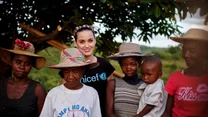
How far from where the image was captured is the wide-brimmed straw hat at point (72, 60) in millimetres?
2402

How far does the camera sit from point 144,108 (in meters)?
2.46

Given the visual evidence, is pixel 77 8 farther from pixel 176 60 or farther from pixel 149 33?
pixel 176 60

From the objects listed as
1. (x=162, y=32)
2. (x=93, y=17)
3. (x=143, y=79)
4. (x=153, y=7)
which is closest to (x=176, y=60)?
(x=162, y=32)

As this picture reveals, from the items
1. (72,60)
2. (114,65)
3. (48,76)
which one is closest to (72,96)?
(72,60)

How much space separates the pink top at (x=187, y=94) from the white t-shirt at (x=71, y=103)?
1.68 feet

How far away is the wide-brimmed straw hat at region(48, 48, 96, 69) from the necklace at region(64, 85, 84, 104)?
0.17 m

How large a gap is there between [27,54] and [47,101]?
391 mm

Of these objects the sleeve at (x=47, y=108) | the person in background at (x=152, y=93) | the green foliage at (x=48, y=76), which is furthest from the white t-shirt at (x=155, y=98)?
the green foliage at (x=48, y=76)

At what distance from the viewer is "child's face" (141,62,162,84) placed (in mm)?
2475

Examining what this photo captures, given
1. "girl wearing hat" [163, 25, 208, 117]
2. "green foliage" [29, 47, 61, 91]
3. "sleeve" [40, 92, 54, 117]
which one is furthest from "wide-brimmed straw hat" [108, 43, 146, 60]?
"green foliage" [29, 47, 61, 91]

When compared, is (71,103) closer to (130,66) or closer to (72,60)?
(72,60)

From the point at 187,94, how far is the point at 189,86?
0.05 metres

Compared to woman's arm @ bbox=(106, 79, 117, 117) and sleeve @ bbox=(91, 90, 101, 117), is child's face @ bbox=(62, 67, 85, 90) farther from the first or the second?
woman's arm @ bbox=(106, 79, 117, 117)

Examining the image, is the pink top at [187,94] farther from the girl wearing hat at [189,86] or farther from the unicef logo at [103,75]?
the unicef logo at [103,75]
